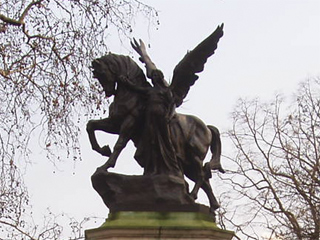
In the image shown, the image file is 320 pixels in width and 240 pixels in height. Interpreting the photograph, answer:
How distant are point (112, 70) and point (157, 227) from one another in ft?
5.69

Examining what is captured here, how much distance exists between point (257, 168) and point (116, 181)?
46.6 feet

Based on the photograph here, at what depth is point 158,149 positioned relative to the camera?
7.95 metres

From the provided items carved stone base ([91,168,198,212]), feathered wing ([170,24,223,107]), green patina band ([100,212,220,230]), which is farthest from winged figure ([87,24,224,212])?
green patina band ([100,212,220,230])

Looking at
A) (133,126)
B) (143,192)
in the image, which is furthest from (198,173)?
(133,126)

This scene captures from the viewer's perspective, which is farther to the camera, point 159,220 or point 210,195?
point 210,195

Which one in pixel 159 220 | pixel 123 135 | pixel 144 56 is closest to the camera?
pixel 159 220

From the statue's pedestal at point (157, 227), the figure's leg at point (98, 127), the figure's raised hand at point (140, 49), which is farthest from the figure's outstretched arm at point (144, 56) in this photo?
the statue's pedestal at point (157, 227)

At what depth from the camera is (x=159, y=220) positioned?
7.48 m

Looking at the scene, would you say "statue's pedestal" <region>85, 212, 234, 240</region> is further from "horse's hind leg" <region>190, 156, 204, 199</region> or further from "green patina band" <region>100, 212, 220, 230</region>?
"horse's hind leg" <region>190, 156, 204, 199</region>

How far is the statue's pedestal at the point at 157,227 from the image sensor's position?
729 cm

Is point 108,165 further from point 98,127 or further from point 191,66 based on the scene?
point 191,66

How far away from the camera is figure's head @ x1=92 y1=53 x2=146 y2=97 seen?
26.1 feet

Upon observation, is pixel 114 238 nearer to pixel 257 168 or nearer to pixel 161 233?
pixel 161 233

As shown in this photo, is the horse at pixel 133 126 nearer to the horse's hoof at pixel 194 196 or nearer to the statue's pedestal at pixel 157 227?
the horse's hoof at pixel 194 196
